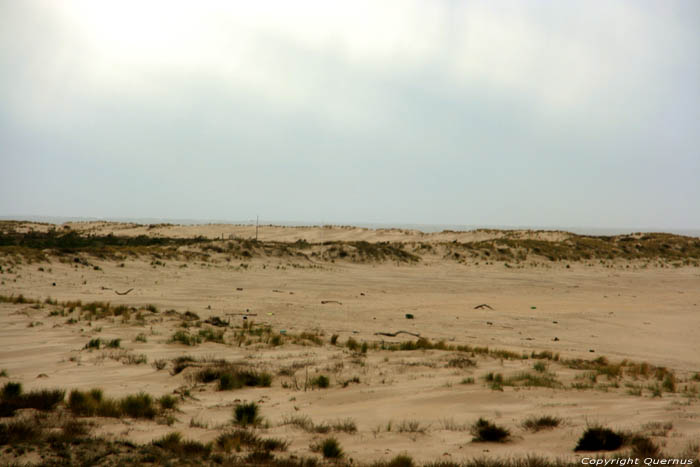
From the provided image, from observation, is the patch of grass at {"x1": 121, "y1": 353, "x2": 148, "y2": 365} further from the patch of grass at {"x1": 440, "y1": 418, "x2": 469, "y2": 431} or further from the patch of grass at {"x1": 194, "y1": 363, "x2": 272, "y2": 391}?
the patch of grass at {"x1": 440, "y1": 418, "x2": 469, "y2": 431}

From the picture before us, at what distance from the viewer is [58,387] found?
7.41 m

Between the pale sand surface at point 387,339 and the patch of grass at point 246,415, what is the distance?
0.61ft

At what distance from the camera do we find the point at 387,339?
43.3 ft

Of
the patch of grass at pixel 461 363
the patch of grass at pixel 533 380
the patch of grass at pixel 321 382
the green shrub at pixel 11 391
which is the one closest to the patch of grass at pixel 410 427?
the patch of grass at pixel 321 382

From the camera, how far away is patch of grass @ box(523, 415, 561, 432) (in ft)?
20.2

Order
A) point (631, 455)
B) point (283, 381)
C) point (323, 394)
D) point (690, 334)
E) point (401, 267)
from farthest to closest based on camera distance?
1. point (401, 267)
2. point (690, 334)
3. point (283, 381)
4. point (323, 394)
5. point (631, 455)

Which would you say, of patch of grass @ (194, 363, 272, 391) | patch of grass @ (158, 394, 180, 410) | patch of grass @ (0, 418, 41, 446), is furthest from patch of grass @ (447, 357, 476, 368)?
patch of grass @ (0, 418, 41, 446)

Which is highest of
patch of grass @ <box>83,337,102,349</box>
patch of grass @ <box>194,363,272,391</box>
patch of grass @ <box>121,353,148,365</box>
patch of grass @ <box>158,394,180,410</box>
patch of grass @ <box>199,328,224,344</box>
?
patch of grass @ <box>158,394,180,410</box>

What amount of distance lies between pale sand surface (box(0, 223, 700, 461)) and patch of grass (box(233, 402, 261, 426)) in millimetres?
186

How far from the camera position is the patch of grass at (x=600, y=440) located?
542 cm

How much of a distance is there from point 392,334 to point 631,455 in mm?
8836

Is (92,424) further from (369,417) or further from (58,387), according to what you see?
(369,417)

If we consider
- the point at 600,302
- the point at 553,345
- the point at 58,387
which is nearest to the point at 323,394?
the point at 58,387

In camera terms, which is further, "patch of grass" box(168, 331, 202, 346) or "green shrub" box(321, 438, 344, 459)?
"patch of grass" box(168, 331, 202, 346)
